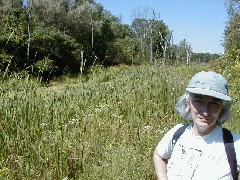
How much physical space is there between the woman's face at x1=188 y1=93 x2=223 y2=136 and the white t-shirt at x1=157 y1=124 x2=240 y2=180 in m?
0.04

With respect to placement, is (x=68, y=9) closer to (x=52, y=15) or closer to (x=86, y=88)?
(x=52, y=15)

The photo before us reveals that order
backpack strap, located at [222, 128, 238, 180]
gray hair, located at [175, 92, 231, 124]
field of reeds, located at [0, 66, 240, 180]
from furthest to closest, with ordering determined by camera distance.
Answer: field of reeds, located at [0, 66, 240, 180]
gray hair, located at [175, 92, 231, 124]
backpack strap, located at [222, 128, 238, 180]

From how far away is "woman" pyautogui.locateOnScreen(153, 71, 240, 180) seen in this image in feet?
6.62

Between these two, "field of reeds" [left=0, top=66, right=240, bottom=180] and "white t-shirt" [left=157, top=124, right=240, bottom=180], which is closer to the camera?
"white t-shirt" [left=157, top=124, right=240, bottom=180]

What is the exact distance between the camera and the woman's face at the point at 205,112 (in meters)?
2.06

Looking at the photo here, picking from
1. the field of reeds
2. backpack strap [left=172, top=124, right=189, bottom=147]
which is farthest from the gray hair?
the field of reeds

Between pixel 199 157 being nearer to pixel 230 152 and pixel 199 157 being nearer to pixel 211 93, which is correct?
pixel 230 152

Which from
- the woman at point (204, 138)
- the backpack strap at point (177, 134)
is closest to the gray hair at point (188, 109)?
the woman at point (204, 138)

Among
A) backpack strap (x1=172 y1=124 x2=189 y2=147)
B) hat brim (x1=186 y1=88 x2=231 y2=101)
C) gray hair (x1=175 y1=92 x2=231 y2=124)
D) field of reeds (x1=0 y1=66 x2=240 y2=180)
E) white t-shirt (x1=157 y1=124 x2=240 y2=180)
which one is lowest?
field of reeds (x1=0 y1=66 x2=240 y2=180)

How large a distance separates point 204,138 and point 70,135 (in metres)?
2.61

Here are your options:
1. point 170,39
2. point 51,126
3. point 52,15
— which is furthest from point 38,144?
point 52,15

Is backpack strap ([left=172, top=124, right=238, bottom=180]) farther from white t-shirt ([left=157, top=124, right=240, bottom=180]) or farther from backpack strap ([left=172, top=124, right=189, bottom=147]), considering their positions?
backpack strap ([left=172, top=124, right=189, bottom=147])

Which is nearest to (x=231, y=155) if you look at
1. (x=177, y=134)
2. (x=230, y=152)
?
(x=230, y=152)

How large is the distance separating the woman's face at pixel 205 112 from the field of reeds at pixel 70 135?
57.5 inches
